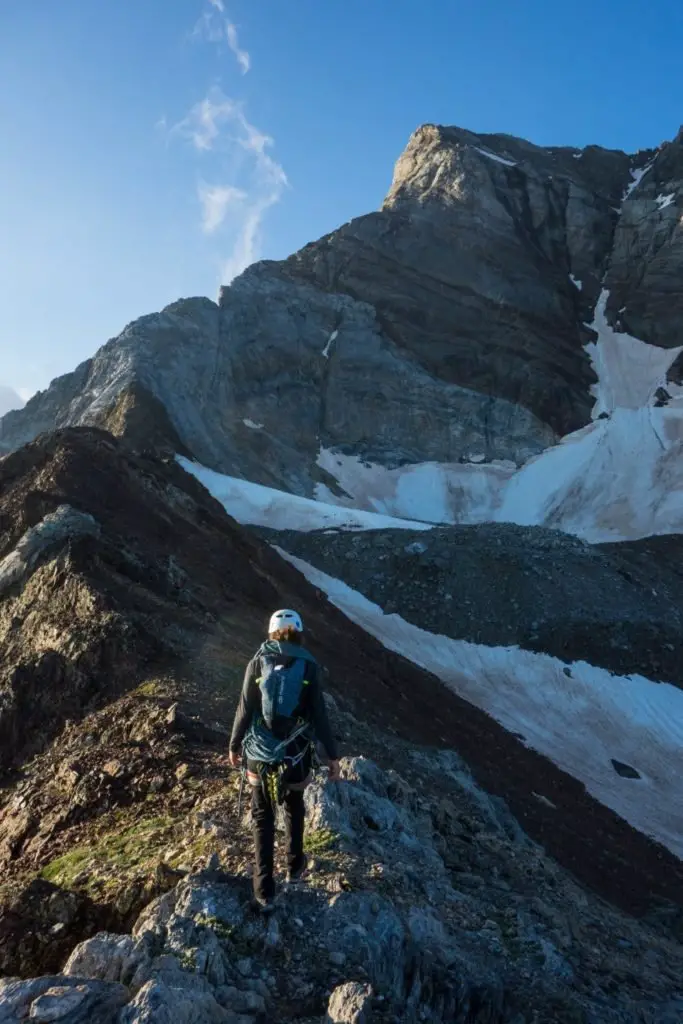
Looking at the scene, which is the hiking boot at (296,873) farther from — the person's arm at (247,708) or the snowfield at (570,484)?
the snowfield at (570,484)

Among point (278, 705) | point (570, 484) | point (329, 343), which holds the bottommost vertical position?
point (278, 705)

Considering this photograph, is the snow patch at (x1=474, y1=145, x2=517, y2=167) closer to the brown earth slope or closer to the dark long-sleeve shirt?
the brown earth slope

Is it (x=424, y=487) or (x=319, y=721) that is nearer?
(x=319, y=721)

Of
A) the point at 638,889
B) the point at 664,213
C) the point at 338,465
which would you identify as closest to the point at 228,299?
the point at 338,465

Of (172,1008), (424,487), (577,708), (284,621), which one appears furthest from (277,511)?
(172,1008)

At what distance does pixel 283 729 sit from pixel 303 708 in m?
0.22

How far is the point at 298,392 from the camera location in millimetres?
88500

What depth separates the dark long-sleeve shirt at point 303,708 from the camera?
6.41 meters

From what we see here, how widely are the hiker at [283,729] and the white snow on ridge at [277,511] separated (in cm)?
3768

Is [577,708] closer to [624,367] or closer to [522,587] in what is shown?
[522,587]

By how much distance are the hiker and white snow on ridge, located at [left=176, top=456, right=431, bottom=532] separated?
3768cm

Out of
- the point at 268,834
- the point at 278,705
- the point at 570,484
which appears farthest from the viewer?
the point at 570,484

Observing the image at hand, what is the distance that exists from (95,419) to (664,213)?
8234 cm

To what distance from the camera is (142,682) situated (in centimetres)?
1184
